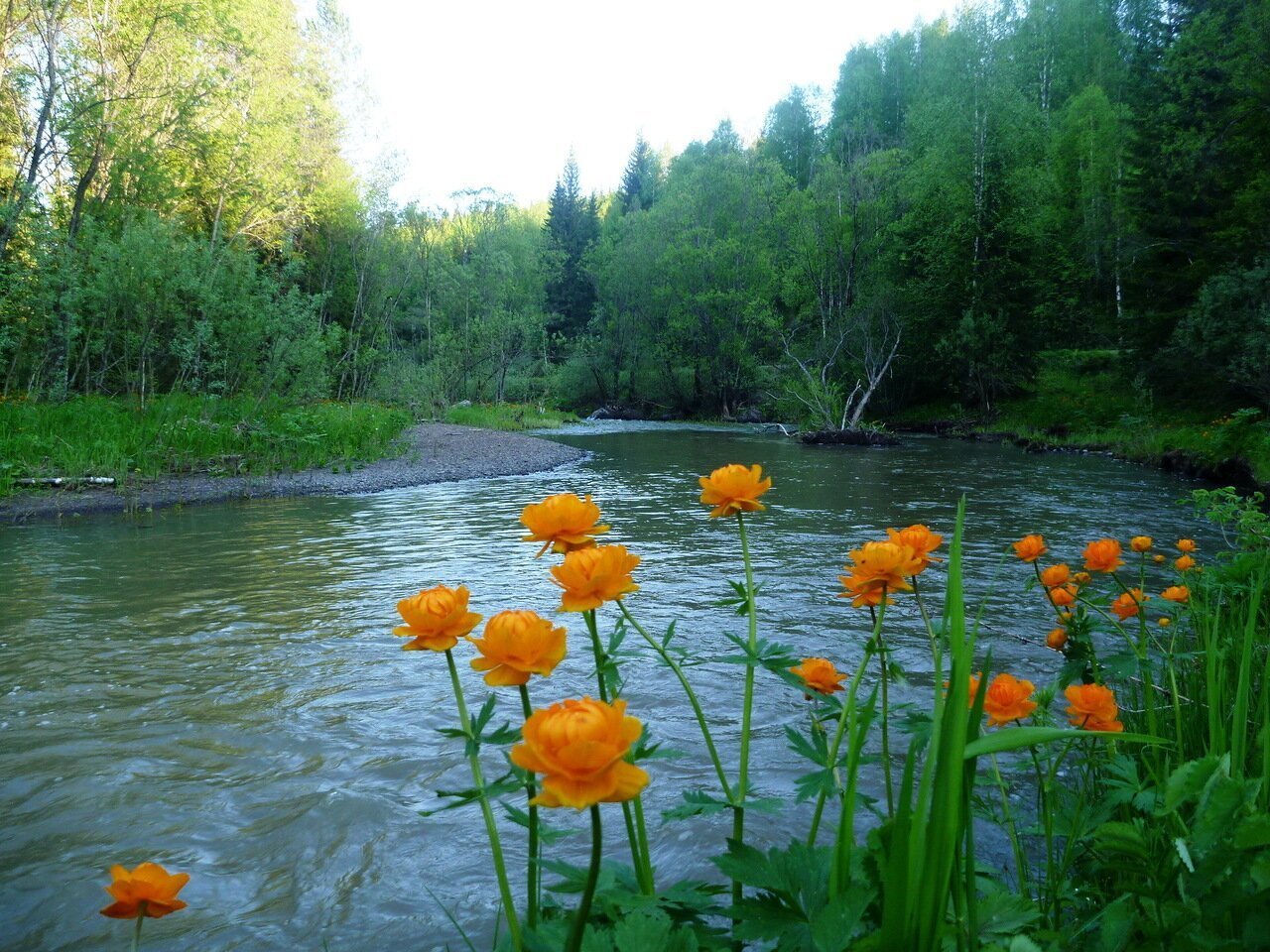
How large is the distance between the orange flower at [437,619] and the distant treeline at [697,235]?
12488mm

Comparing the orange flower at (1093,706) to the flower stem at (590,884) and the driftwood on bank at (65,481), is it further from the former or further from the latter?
the driftwood on bank at (65,481)

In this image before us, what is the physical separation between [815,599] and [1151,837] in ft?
14.5

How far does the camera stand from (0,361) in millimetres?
12438

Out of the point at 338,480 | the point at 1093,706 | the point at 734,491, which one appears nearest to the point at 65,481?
the point at 338,480

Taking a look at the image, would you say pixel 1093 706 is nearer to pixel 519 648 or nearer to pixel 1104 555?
pixel 1104 555

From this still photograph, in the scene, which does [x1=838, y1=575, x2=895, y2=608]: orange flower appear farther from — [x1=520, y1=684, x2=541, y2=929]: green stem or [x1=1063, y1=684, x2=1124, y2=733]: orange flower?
[x1=520, y1=684, x2=541, y2=929]: green stem

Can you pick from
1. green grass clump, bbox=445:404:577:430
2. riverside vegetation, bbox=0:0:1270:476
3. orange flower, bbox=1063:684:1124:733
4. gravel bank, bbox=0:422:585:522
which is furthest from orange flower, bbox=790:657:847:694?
green grass clump, bbox=445:404:577:430

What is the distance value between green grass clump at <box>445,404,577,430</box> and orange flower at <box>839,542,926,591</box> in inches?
935

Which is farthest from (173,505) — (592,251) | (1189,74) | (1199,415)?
(592,251)

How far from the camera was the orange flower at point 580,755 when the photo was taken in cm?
71

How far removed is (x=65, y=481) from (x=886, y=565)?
1153 centimetres

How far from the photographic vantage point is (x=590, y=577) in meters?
1.15

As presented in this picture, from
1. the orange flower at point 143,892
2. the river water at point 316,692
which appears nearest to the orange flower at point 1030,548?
the river water at point 316,692

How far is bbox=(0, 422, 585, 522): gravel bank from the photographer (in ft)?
31.2
